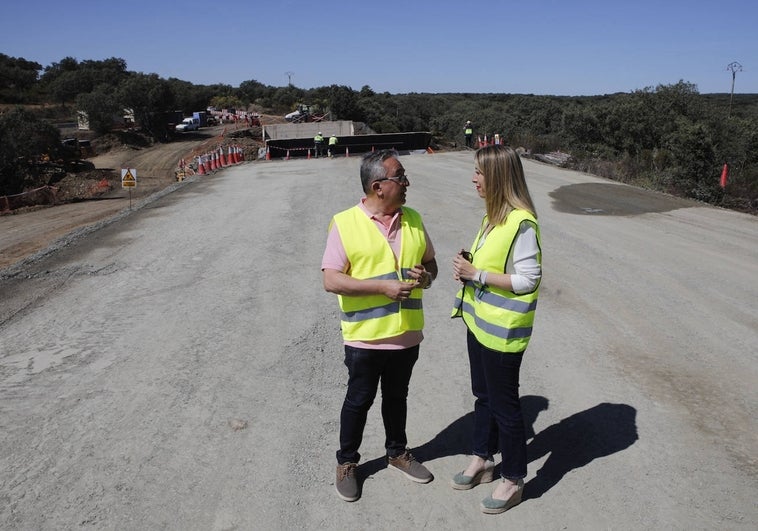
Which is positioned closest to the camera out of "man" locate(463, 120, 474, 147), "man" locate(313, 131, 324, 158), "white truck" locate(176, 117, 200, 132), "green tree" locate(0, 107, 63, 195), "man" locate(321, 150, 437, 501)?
"man" locate(321, 150, 437, 501)

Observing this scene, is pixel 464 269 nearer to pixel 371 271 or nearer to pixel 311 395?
pixel 371 271

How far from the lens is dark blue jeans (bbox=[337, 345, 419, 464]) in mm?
3219

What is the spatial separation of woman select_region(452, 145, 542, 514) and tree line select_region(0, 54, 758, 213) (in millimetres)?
14282

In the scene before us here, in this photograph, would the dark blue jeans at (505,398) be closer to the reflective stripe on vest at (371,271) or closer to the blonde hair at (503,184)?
the reflective stripe on vest at (371,271)

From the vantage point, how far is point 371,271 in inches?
125

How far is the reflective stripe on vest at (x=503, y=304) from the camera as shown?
307 cm

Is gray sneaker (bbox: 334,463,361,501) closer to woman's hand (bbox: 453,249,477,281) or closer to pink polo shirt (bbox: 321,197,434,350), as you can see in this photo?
pink polo shirt (bbox: 321,197,434,350)

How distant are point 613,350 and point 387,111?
248ft

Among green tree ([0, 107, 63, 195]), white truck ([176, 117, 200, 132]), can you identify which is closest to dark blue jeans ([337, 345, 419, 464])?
green tree ([0, 107, 63, 195])

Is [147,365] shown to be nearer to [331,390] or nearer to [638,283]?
[331,390]

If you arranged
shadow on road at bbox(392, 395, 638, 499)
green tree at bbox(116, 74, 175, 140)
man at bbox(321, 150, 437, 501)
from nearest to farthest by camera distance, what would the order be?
man at bbox(321, 150, 437, 501) < shadow on road at bbox(392, 395, 638, 499) < green tree at bbox(116, 74, 175, 140)

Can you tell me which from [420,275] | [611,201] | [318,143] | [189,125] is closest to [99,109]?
[189,125]

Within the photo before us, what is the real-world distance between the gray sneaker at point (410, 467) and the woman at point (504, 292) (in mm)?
406

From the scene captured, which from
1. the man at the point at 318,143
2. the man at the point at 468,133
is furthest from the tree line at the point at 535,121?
the man at the point at 318,143
